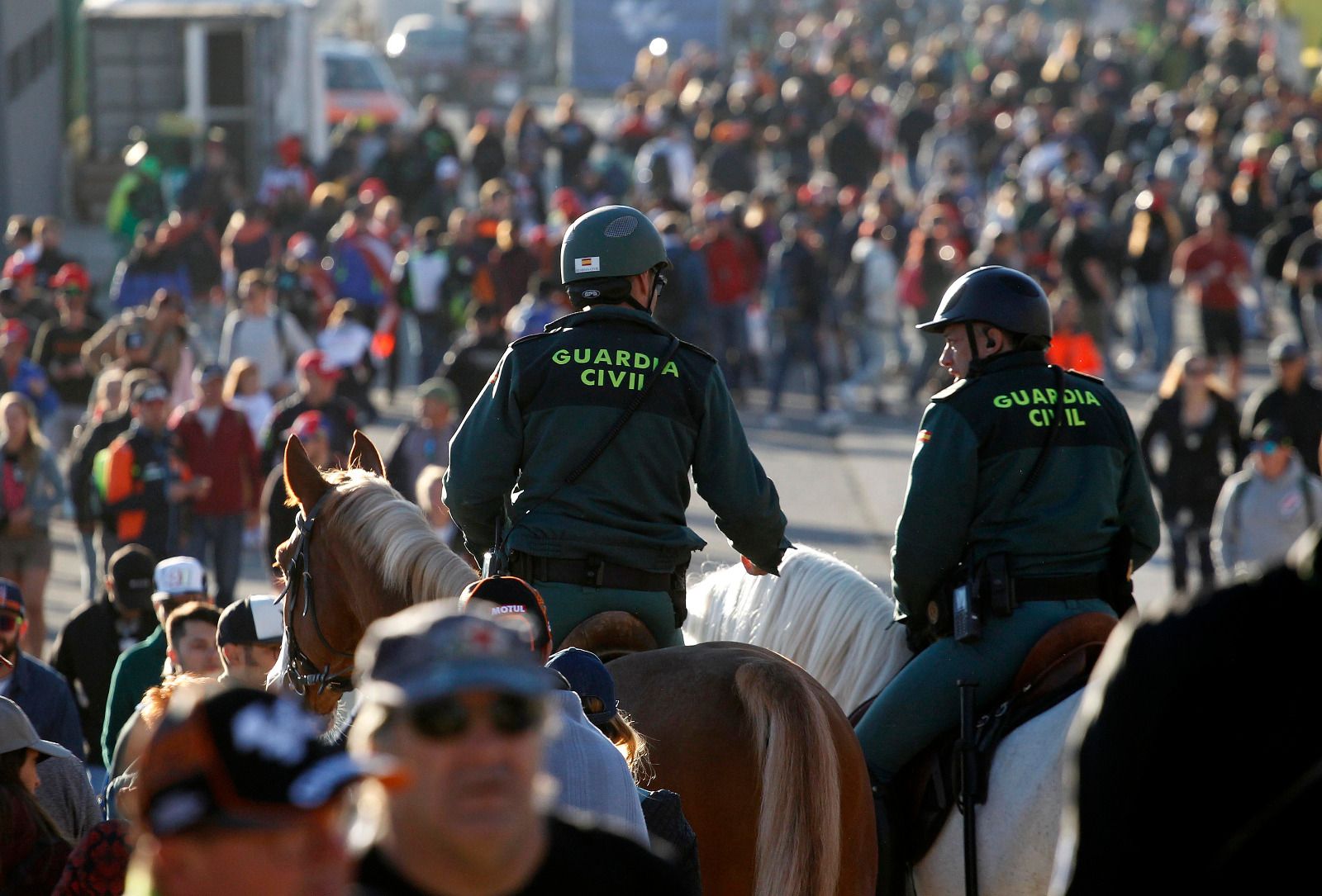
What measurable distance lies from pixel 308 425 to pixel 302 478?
7.28 meters

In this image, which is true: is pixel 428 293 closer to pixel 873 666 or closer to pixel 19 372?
pixel 19 372

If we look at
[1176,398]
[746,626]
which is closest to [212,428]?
[1176,398]

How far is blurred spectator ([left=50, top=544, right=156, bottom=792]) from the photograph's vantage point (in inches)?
380

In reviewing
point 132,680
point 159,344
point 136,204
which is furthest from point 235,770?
point 136,204

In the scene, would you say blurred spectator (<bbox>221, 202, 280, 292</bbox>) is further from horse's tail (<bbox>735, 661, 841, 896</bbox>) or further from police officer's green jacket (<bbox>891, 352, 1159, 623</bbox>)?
horse's tail (<bbox>735, 661, 841, 896</bbox>)

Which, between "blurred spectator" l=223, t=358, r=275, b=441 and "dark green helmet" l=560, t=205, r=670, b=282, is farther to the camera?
"blurred spectator" l=223, t=358, r=275, b=441

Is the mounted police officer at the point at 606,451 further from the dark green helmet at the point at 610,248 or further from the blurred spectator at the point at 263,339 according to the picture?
the blurred spectator at the point at 263,339

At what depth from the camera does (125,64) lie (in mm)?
28719

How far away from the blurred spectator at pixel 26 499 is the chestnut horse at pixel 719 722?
292 inches

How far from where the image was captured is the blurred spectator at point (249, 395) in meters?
15.2

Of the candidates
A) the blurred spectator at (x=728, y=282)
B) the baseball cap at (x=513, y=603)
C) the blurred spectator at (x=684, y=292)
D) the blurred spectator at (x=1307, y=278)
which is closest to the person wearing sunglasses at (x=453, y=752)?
the baseball cap at (x=513, y=603)

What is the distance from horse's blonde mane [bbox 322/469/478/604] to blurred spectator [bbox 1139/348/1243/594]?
998 cm

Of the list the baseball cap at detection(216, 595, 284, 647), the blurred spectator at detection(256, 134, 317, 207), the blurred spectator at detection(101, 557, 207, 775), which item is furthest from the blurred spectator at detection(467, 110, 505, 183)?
the baseball cap at detection(216, 595, 284, 647)

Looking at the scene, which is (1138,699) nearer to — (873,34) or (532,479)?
(532,479)
